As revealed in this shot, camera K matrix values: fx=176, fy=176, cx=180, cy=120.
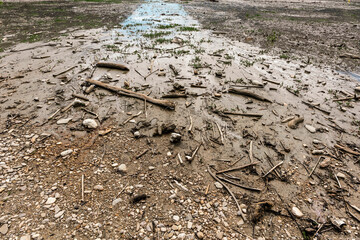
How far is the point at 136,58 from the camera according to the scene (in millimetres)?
10953

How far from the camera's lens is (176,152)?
17.3 feet

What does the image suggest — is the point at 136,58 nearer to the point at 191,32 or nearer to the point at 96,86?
the point at 96,86

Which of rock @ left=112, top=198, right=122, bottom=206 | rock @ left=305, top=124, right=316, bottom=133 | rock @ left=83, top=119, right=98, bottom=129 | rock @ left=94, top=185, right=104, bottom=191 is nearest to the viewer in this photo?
rock @ left=112, top=198, right=122, bottom=206

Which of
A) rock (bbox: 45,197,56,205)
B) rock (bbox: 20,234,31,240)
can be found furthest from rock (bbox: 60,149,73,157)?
rock (bbox: 20,234,31,240)

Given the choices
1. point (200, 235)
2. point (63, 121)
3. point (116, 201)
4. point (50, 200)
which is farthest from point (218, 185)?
point (63, 121)

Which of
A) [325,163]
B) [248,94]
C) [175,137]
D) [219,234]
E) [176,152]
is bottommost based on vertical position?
[219,234]

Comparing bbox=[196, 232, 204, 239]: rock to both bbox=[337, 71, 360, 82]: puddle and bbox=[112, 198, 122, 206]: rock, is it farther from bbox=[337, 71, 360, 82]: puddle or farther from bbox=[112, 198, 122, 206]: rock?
bbox=[337, 71, 360, 82]: puddle

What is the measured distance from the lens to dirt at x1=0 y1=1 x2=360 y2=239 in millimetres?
3668

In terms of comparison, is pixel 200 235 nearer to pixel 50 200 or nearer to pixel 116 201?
pixel 116 201

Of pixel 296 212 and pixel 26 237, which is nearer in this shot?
pixel 26 237

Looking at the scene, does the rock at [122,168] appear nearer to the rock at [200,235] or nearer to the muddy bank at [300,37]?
the rock at [200,235]

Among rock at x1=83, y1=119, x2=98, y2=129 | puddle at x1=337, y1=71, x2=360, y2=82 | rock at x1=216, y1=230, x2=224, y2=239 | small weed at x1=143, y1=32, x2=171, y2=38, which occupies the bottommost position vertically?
rock at x1=216, y1=230, x2=224, y2=239

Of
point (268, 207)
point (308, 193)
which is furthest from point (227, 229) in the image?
point (308, 193)

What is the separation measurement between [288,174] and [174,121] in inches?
151
